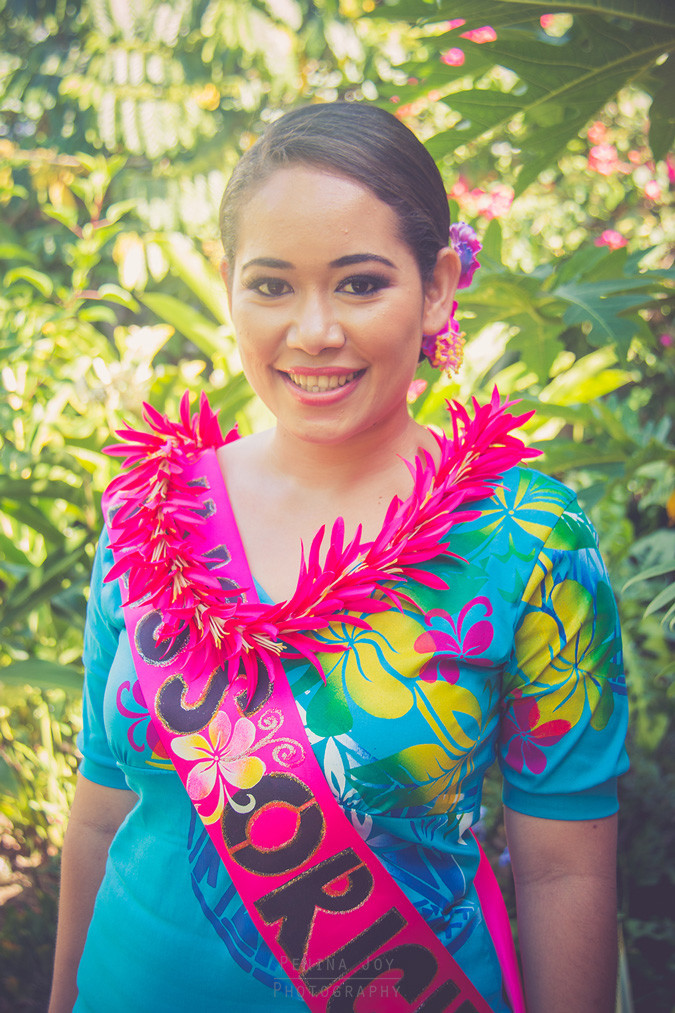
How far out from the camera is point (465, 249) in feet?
3.86

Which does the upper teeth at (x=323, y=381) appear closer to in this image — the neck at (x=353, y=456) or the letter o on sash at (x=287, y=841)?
the neck at (x=353, y=456)

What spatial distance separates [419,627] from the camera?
0.97 metres

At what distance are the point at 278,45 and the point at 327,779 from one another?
440 cm

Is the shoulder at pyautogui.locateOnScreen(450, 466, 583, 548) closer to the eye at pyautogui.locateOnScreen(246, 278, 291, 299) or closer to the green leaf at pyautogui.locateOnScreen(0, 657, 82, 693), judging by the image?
the eye at pyautogui.locateOnScreen(246, 278, 291, 299)

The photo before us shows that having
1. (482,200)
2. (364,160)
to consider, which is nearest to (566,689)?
(364,160)

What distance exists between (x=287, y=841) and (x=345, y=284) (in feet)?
2.35

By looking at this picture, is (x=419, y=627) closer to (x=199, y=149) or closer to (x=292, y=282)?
(x=292, y=282)

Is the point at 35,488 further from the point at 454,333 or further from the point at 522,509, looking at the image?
the point at 522,509

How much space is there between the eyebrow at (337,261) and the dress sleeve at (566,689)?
1.37 ft

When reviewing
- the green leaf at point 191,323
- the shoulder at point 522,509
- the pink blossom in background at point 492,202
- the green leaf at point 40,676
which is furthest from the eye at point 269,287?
the pink blossom in background at point 492,202

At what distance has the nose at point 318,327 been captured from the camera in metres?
0.98

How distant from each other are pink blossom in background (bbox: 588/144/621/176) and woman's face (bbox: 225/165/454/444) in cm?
421

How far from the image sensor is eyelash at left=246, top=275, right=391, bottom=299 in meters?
0.98

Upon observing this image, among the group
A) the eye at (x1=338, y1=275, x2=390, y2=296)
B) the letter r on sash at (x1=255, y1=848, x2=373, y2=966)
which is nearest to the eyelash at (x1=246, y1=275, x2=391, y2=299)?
the eye at (x1=338, y1=275, x2=390, y2=296)
